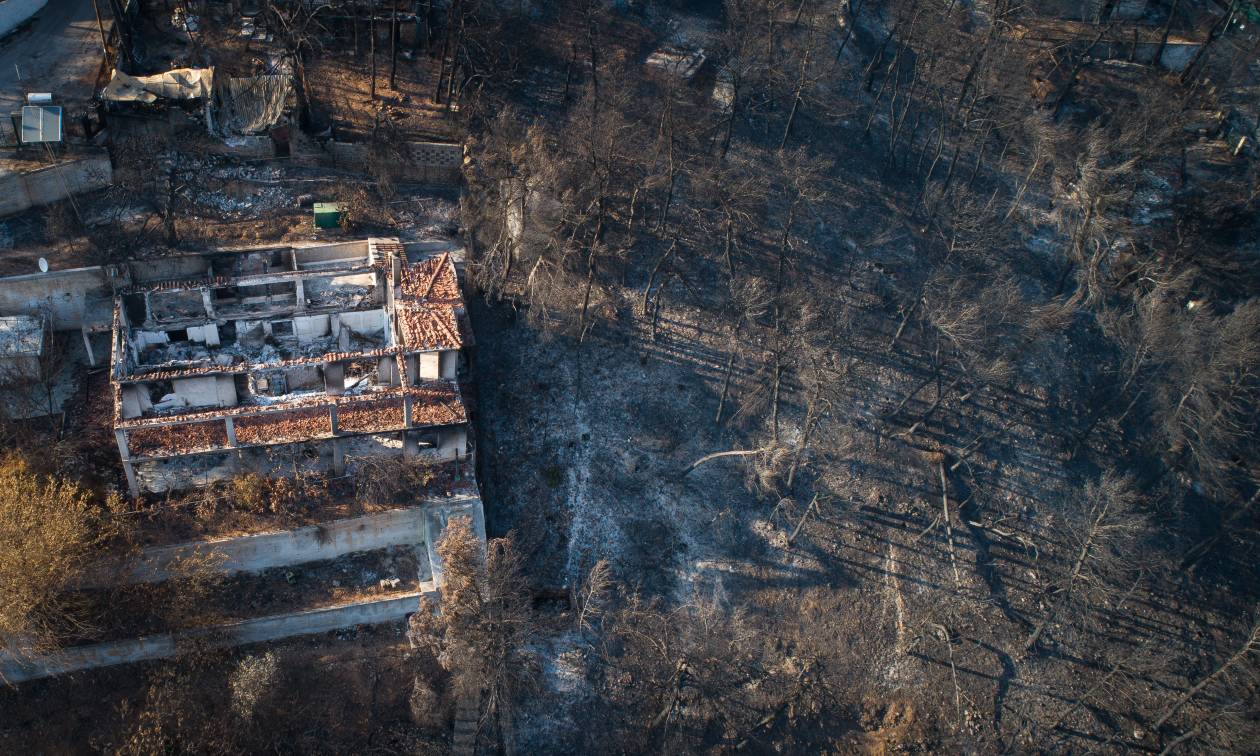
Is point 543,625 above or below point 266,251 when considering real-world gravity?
below

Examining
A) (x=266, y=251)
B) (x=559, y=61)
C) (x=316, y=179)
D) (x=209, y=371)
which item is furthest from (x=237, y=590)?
(x=559, y=61)

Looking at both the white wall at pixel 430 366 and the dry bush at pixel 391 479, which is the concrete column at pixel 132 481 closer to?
the dry bush at pixel 391 479

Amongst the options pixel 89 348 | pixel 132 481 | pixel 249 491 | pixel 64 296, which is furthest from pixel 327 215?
pixel 132 481

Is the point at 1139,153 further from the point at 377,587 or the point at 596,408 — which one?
the point at 377,587

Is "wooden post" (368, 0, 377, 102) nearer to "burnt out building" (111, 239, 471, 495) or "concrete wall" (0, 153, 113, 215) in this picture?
"burnt out building" (111, 239, 471, 495)

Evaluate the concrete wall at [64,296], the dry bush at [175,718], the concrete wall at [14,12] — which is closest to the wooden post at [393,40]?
the concrete wall at [14,12]

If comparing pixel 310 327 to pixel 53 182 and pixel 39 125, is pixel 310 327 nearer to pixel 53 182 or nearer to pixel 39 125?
pixel 53 182

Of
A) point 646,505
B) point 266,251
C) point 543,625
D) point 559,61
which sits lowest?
point 543,625
